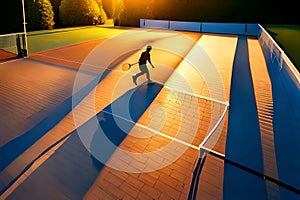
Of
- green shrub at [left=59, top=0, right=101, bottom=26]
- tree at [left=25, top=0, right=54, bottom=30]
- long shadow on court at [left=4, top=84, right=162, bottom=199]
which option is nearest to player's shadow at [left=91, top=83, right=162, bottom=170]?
long shadow on court at [left=4, top=84, right=162, bottom=199]

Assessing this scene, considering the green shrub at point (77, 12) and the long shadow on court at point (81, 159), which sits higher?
the green shrub at point (77, 12)

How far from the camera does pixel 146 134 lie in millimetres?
5332

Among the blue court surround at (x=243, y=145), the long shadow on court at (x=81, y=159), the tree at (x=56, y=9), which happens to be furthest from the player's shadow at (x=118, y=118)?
the tree at (x=56, y=9)

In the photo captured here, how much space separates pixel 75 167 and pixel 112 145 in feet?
3.04

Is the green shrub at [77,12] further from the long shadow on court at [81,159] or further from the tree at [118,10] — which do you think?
the long shadow on court at [81,159]

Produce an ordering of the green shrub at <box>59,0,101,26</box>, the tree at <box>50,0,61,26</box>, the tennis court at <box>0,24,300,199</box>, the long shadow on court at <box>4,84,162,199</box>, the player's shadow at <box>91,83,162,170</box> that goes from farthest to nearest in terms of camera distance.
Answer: the tree at <box>50,0,61,26</box>
the green shrub at <box>59,0,101,26</box>
the player's shadow at <box>91,83,162,170</box>
the tennis court at <box>0,24,300,199</box>
the long shadow on court at <box>4,84,162,199</box>

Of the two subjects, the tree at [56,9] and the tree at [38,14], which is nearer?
the tree at [38,14]

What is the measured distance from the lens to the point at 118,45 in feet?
49.1

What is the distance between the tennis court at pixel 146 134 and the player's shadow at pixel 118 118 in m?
0.02

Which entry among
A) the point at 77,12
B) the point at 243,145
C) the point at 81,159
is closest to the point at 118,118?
the point at 81,159

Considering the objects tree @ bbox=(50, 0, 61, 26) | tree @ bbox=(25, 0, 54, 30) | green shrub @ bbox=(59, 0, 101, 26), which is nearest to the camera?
tree @ bbox=(25, 0, 54, 30)

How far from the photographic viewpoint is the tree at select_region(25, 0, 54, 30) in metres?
20.4

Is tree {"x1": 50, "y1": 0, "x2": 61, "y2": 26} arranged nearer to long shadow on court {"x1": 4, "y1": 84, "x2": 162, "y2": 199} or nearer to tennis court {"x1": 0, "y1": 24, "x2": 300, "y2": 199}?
tennis court {"x1": 0, "y1": 24, "x2": 300, "y2": 199}

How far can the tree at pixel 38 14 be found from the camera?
20358mm
